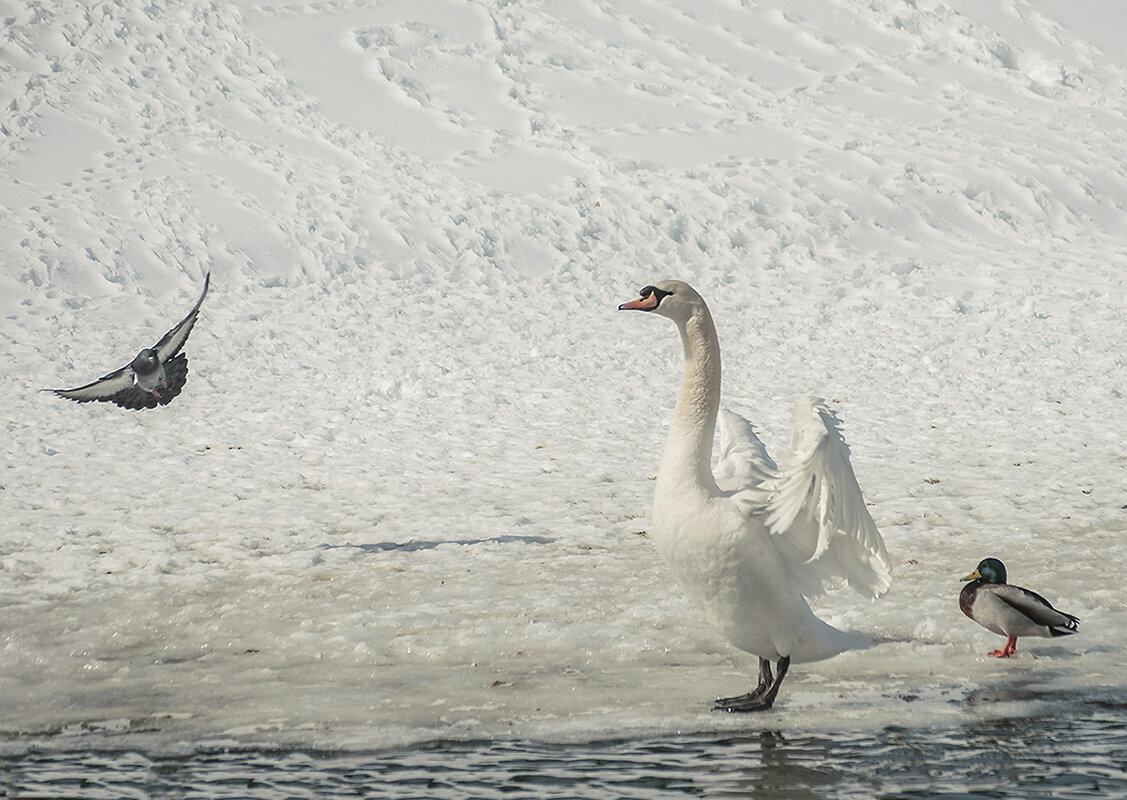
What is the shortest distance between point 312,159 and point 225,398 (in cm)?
657

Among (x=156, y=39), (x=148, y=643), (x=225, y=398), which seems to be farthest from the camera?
(x=156, y=39)

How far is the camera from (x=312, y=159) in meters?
17.9

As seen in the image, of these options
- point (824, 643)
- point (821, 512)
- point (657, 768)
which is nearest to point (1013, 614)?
point (824, 643)

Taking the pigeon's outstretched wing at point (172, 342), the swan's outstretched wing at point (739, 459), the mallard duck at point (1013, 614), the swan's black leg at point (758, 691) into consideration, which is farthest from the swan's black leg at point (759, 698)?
the pigeon's outstretched wing at point (172, 342)

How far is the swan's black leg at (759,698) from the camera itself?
5.48 metres

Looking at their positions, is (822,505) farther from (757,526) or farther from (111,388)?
(111,388)

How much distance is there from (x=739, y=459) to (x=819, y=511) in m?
1.08

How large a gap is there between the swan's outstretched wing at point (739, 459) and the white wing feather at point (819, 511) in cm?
8

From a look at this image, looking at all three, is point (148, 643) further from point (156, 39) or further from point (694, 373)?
point (156, 39)

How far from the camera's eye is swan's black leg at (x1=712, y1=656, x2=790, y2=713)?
5.48 m

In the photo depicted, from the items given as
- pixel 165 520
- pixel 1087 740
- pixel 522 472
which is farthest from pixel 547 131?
pixel 1087 740

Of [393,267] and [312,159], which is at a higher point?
[312,159]

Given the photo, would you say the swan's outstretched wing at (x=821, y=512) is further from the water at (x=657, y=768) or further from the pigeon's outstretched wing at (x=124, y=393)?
the pigeon's outstretched wing at (x=124, y=393)

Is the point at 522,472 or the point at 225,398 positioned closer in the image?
the point at 522,472
